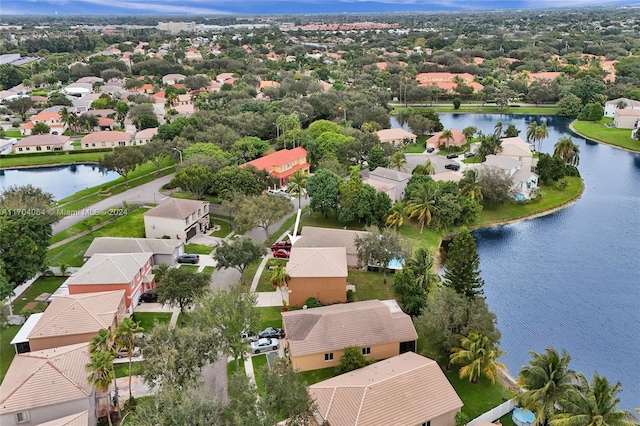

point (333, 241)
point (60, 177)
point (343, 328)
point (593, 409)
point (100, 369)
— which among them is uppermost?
point (593, 409)

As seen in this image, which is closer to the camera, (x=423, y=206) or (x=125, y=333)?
(x=125, y=333)

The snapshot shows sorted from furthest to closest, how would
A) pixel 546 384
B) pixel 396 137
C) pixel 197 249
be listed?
pixel 396 137 < pixel 197 249 < pixel 546 384

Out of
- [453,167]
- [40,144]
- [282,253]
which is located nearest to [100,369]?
[282,253]

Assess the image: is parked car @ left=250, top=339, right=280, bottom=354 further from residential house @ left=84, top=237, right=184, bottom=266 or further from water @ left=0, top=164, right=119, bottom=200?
water @ left=0, top=164, right=119, bottom=200

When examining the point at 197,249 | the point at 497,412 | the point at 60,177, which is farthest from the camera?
the point at 60,177

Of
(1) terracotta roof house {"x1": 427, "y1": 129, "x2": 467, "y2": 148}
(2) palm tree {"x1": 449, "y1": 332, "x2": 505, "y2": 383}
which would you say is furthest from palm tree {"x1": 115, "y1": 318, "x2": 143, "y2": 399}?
(1) terracotta roof house {"x1": 427, "y1": 129, "x2": 467, "y2": 148}

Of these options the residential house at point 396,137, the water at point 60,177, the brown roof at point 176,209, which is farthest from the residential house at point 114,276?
the residential house at point 396,137

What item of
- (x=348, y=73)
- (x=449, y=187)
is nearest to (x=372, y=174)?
(x=449, y=187)

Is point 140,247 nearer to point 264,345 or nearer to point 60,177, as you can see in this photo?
point 264,345
